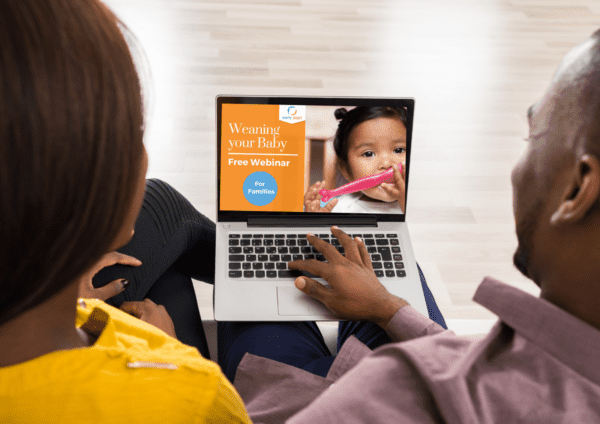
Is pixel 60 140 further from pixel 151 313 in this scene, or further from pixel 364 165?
pixel 364 165

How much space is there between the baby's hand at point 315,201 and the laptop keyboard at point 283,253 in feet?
0.18

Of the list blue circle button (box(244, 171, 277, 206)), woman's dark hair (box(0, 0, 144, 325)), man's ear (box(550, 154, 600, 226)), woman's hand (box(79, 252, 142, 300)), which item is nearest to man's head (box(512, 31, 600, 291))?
man's ear (box(550, 154, 600, 226))

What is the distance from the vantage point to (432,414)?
0.51 meters

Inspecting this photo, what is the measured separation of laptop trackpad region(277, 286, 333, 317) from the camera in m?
0.97

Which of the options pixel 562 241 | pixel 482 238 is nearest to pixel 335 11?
pixel 482 238

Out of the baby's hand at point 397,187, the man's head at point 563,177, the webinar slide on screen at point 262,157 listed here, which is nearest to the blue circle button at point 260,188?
the webinar slide on screen at point 262,157

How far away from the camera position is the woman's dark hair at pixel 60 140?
345mm

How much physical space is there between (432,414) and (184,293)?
655mm

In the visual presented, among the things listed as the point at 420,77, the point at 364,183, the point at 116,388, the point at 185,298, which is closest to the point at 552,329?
the point at 116,388

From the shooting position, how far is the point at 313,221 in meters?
1.12

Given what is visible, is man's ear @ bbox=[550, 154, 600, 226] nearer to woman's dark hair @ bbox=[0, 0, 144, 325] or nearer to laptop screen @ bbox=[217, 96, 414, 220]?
woman's dark hair @ bbox=[0, 0, 144, 325]

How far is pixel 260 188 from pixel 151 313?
334 mm

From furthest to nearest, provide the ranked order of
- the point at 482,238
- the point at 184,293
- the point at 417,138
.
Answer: the point at 417,138 → the point at 482,238 → the point at 184,293

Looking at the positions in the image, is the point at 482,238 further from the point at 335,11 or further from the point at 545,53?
the point at 335,11
